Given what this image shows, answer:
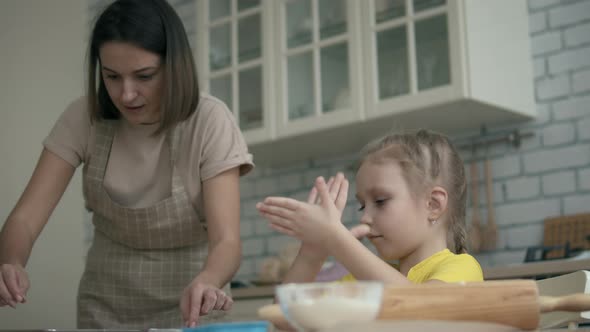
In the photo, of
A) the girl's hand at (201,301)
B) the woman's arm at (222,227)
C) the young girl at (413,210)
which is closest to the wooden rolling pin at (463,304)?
the young girl at (413,210)

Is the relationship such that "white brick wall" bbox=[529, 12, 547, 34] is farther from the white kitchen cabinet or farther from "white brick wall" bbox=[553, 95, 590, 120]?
"white brick wall" bbox=[553, 95, 590, 120]

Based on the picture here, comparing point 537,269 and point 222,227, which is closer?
point 222,227

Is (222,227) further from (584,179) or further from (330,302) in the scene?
(584,179)

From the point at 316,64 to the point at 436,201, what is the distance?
164 centimetres

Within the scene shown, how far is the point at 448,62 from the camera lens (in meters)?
2.59

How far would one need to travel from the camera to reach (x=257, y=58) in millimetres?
3225

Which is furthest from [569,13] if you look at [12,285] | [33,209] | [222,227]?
[12,285]

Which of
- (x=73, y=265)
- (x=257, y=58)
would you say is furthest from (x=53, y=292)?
(x=257, y=58)

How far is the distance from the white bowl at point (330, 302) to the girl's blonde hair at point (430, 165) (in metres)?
0.79

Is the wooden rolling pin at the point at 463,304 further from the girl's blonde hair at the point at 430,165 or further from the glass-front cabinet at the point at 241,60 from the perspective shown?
the glass-front cabinet at the point at 241,60

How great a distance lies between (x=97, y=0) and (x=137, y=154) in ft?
9.66

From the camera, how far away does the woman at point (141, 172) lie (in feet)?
5.32

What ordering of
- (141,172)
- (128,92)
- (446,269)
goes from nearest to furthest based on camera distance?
1. (446,269)
2. (128,92)
3. (141,172)

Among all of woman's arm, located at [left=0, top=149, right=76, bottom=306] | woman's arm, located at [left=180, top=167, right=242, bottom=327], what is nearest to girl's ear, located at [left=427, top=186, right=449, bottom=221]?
woman's arm, located at [left=180, top=167, right=242, bottom=327]
